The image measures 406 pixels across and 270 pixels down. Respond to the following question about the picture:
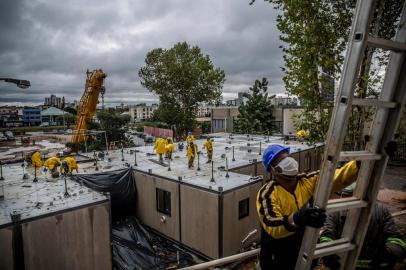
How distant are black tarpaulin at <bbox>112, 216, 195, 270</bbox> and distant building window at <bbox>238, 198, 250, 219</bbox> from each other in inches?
96.4

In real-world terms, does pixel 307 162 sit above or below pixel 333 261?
below

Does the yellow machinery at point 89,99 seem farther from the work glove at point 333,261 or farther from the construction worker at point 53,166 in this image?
the work glove at point 333,261

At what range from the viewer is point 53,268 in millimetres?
→ 6938

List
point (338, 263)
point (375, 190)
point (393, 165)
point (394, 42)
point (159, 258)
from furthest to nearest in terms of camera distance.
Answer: point (393, 165)
point (159, 258)
point (338, 263)
point (375, 190)
point (394, 42)

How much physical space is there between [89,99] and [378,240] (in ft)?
58.0

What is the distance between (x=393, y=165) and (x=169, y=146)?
18931 millimetres

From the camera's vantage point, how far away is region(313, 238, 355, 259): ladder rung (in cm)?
209

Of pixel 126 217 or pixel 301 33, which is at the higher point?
pixel 301 33

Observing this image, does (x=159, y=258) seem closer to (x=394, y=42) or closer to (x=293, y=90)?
(x=293, y=90)

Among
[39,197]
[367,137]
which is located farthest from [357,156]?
[39,197]

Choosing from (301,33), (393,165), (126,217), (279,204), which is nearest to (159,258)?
(126,217)

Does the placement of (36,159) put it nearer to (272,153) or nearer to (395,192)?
(272,153)

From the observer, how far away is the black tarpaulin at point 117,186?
10.9 m

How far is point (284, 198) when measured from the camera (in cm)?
268
